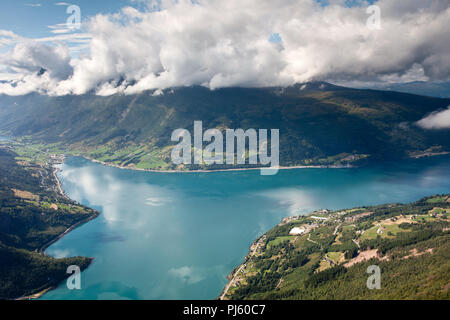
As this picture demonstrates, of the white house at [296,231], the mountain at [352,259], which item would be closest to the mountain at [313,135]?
the white house at [296,231]

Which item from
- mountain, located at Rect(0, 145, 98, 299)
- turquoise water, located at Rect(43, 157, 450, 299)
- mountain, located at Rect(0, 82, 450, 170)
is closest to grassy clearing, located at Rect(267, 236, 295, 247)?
turquoise water, located at Rect(43, 157, 450, 299)

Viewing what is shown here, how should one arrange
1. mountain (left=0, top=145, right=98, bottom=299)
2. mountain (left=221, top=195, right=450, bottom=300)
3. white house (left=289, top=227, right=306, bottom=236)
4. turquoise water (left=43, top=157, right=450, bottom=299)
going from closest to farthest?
1. mountain (left=221, top=195, right=450, bottom=300)
2. mountain (left=0, top=145, right=98, bottom=299)
3. turquoise water (left=43, top=157, right=450, bottom=299)
4. white house (left=289, top=227, right=306, bottom=236)

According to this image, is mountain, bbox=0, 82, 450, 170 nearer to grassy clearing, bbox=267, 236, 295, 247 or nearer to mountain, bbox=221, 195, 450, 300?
grassy clearing, bbox=267, 236, 295, 247

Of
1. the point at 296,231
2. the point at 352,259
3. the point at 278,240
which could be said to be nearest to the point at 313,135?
the point at 296,231

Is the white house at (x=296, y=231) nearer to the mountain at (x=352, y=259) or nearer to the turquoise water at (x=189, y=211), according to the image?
the mountain at (x=352, y=259)
